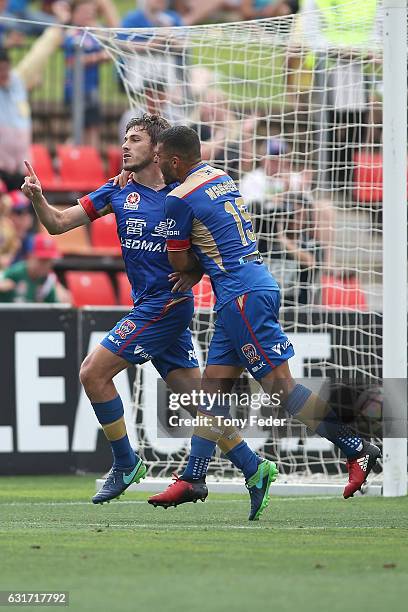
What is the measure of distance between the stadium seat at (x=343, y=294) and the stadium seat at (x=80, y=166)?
19.0 ft

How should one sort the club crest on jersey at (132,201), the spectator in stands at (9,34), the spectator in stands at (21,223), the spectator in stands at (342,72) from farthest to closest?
the spectator in stands at (9,34)
the spectator in stands at (21,223)
the spectator in stands at (342,72)
the club crest on jersey at (132,201)

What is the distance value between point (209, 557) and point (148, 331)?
99.3 inches

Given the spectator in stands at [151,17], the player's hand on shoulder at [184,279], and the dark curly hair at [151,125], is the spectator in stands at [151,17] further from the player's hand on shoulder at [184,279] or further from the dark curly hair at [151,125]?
the player's hand on shoulder at [184,279]

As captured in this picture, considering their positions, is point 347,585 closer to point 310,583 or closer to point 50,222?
point 310,583

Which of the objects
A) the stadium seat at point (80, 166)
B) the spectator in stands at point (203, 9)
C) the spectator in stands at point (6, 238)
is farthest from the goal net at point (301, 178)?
the spectator in stands at point (203, 9)

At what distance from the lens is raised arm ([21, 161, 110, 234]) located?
7.62m

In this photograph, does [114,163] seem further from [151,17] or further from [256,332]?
[256,332]

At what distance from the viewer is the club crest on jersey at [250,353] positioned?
7180mm

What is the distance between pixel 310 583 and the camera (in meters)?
4.84

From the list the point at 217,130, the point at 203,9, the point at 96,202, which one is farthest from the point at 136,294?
the point at 203,9

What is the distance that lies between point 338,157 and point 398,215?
197cm

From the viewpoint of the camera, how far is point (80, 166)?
1675 cm

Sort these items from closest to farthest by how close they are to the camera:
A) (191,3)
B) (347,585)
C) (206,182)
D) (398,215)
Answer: (347,585)
(206,182)
(398,215)
(191,3)

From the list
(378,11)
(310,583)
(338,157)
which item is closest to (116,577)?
(310,583)
